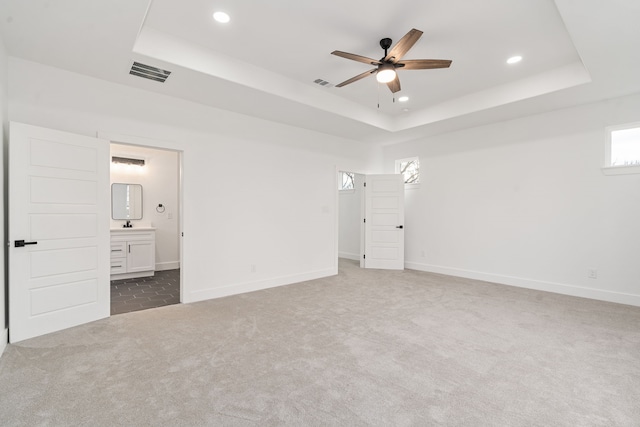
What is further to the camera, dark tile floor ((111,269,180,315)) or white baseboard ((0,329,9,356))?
dark tile floor ((111,269,180,315))

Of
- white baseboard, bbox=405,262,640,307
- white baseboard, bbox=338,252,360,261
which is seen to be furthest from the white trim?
white baseboard, bbox=338,252,360,261

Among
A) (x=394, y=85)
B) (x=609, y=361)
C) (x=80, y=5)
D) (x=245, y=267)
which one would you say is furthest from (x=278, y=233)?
(x=609, y=361)

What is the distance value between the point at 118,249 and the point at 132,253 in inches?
9.7

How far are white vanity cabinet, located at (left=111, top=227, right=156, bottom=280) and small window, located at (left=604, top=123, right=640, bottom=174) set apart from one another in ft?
25.6

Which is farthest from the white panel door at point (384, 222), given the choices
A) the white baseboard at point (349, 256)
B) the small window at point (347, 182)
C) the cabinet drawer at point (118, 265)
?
the cabinet drawer at point (118, 265)

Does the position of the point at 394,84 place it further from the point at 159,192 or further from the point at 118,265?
the point at 118,265

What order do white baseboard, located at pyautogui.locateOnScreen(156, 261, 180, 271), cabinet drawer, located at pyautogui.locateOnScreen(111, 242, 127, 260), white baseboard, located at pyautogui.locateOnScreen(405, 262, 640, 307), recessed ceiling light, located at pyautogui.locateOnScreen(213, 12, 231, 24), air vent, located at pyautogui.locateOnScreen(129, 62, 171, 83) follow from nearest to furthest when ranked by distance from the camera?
recessed ceiling light, located at pyautogui.locateOnScreen(213, 12, 231, 24), air vent, located at pyautogui.locateOnScreen(129, 62, 171, 83), white baseboard, located at pyautogui.locateOnScreen(405, 262, 640, 307), cabinet drawer, located at pyautogui.locateOnScreen(111, 242, 127, 260), white baseboard, located at pyautogui.locateOnScreen(156, 261, 180, 271)

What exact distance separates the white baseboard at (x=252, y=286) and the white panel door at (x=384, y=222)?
1.18 metres

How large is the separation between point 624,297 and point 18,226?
290 inches

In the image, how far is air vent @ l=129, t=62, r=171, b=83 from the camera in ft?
10.8

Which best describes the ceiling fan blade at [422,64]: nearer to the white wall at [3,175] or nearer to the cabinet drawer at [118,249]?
the white wall at [3,175]

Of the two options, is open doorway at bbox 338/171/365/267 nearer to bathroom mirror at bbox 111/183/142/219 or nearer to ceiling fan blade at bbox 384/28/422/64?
bathroom mirror at bbox 111/183/142/219

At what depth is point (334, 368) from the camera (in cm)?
244

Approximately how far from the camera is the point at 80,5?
2.39 m
